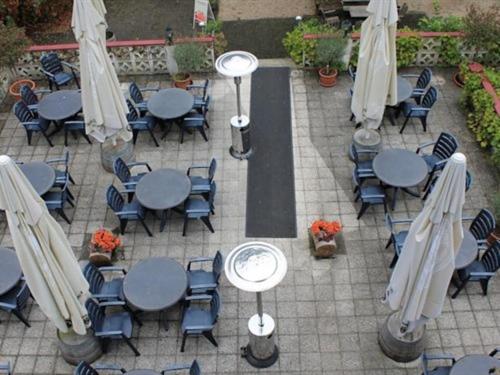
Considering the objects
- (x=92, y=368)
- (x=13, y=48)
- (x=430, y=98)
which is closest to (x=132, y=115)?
(x=13, y=48)

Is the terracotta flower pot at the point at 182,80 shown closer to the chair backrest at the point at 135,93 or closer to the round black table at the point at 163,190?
the chair backrest at the point at 135,93

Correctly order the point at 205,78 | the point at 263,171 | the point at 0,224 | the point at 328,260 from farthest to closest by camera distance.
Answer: the point at 205,78
the point at 263,171
the point at 0,224
the point at 328,260

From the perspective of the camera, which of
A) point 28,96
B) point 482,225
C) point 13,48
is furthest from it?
point 13,48

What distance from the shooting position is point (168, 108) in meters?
14.6

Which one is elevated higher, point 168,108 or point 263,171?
point 168,108

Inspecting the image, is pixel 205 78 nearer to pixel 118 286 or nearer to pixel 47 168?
pixel 47 168

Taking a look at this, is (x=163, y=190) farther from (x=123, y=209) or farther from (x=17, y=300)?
(x=17, y=300)

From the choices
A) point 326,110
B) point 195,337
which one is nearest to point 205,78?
point 326,110

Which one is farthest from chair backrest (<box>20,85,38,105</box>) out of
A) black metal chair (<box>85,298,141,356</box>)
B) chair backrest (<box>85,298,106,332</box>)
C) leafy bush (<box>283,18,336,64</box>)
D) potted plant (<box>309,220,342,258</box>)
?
potted plant (<box>309,220,342,258</box>)

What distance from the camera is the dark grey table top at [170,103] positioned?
14.5m

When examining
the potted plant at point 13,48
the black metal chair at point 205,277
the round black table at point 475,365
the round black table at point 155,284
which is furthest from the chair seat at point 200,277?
the potted plant at point 13,48

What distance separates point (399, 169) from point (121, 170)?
6.54 metres

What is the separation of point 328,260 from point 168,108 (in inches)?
235

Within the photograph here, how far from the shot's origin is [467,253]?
1103 centimetres
